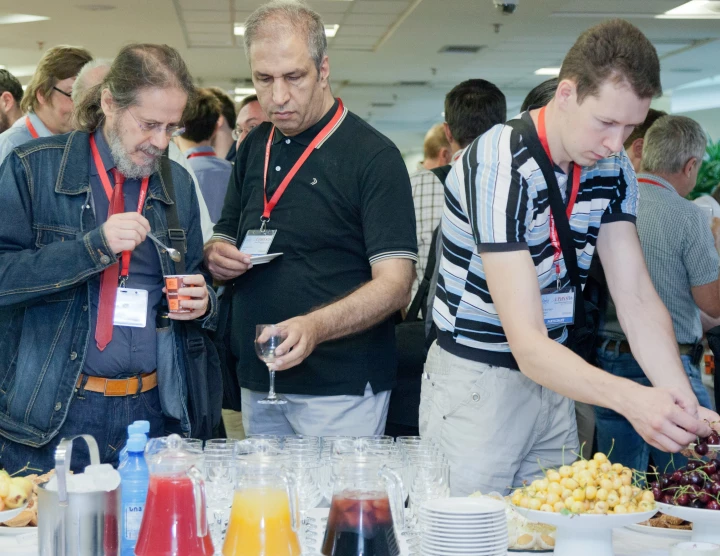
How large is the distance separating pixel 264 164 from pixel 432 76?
12.5 metres

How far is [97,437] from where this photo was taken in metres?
2.39

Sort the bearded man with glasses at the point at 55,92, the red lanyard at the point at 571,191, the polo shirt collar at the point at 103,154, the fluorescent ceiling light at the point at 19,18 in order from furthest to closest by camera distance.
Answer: the fluorescent ceiling light at the point at 19,18 < the bearded man with glasses at the point at 55,92 < the polo shirt collar at the point at 103,154 < the red lanyard at the point at 571,191

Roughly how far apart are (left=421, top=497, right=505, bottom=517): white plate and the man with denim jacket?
101 centimetres

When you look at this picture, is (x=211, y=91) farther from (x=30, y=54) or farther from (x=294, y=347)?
(x=30, y=54)

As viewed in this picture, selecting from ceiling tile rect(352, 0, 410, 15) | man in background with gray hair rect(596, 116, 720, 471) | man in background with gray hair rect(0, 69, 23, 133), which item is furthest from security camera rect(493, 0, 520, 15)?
man in background with gray hair rect(596, 116, 720, 471)

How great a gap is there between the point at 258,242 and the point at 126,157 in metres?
0.44

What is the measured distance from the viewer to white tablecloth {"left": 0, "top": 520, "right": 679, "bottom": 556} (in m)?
1.75

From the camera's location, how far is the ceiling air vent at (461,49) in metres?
12.1

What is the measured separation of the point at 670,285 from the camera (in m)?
3.57

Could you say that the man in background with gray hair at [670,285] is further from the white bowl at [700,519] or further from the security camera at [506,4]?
the security camera at [506,4]

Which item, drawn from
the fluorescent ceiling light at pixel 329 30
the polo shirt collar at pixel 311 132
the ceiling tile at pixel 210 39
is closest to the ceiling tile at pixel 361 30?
the fluorescent ceiling light at pixel 329 30

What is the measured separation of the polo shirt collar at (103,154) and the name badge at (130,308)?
35 cm

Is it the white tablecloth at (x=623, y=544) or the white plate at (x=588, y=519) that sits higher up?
the white plate at (x=588, y=519)

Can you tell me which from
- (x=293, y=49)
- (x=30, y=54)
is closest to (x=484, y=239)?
(x=293, y=49)
